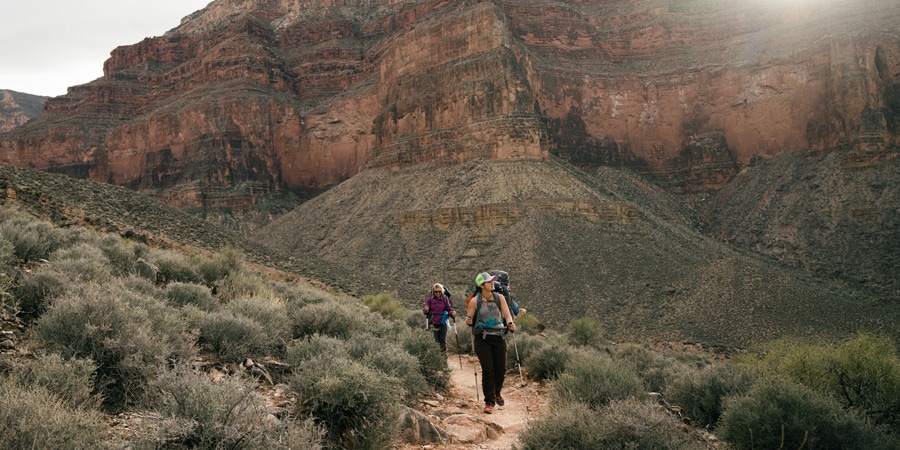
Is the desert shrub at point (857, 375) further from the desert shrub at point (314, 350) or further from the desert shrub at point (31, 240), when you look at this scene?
the desert shrub at point (31, 240)

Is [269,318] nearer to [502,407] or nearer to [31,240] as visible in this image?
[502,407]

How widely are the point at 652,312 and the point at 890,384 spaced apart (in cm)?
2310

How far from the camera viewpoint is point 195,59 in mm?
85625

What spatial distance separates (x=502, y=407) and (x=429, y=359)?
1.38 m

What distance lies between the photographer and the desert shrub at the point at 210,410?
3.62 m

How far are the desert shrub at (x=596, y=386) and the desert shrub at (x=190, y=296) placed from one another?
5173 mm

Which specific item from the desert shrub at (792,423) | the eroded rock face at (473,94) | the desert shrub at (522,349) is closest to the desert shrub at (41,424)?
the desert shrub at (792,423)

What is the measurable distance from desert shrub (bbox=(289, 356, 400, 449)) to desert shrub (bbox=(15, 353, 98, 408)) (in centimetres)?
164

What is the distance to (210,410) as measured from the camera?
3775mm

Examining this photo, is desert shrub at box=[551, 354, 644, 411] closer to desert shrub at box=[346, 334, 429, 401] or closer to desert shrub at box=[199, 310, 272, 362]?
desert shrub at box=[346, 334, 429, 401]

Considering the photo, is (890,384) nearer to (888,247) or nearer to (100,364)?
(100,364)

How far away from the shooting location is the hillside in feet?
92.3

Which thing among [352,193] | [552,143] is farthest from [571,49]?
[352,193]

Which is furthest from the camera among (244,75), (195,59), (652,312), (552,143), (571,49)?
(195,59)
